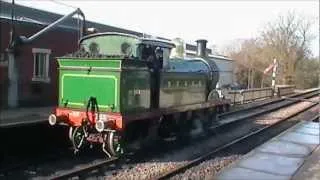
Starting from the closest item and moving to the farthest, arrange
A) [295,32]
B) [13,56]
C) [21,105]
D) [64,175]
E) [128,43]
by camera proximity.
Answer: [64,175]
[128,43]
[13,56]
[21,105]
[295,32]

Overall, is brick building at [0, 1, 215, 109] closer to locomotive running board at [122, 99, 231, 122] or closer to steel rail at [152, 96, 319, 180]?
locomotive running board at [122, 99, 231, 122]

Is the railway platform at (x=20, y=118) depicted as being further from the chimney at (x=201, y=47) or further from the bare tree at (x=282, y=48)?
the bare tree at (x=282, y=48)

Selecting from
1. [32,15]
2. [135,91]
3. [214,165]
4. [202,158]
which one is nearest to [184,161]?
[202,158]

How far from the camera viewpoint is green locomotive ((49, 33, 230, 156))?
10.8 meters

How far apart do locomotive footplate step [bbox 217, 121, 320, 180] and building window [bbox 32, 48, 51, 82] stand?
10.2 metres

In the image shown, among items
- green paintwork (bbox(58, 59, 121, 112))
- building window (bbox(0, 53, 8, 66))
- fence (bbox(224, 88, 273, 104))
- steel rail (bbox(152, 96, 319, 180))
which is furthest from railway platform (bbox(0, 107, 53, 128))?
fence (bbox(224, 88, 273, 104))

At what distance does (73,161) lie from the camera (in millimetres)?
11242

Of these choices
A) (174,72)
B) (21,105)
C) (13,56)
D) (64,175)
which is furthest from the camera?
(21,105)

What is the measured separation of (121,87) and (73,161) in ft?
6.64

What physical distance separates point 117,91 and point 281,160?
4129 millimetres

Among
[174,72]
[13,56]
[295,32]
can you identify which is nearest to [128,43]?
[174,72]

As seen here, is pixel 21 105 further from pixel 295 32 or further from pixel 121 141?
pixel 295 32

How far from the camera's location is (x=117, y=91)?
10.7 meters

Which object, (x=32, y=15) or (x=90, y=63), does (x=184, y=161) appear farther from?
(x=32, y=15)
